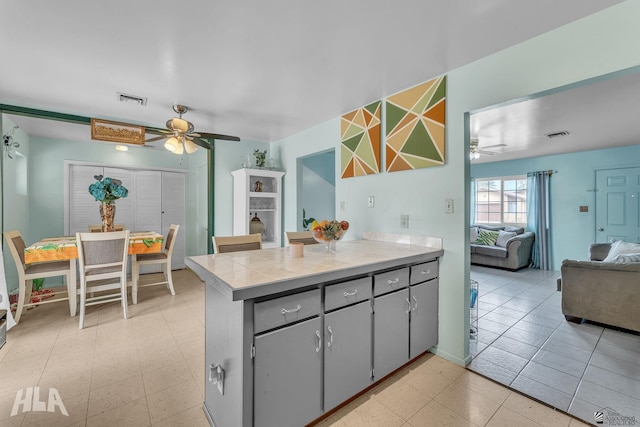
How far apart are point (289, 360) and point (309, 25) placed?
75.1 inches

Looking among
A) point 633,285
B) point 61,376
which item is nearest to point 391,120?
point 633,285

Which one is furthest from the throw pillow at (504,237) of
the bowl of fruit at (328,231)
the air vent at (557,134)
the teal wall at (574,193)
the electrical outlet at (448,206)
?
the bowl of fruit at (328,231)

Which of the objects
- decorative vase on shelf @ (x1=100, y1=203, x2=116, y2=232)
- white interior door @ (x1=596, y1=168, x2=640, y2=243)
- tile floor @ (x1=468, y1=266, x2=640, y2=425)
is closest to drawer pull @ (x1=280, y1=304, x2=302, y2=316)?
tile floor @ (x1=468, y1=266, x2=640, y2=425)

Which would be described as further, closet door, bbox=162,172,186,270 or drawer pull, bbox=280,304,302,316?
closet door, bbox=162,172,186,270

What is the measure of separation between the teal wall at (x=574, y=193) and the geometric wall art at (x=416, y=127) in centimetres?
482

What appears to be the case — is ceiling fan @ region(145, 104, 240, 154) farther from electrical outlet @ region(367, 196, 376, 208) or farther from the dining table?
electrical outlet @ region(367, 196, 376, 208)

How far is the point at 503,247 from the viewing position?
17.5 ft

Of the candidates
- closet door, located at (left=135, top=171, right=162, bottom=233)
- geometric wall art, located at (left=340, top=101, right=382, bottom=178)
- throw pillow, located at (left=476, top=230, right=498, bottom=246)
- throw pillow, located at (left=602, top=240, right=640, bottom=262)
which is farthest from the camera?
throw pillow, located at (left=476, top=230, right=498, bottom=246)

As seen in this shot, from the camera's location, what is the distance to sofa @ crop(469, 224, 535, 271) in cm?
515

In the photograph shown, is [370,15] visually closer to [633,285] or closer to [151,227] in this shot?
[633,285]

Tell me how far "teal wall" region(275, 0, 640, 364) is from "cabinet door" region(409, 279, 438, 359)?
0.09 metres

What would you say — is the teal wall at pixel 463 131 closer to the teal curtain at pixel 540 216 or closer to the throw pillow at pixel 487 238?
the throw pillow at pixel 487 238

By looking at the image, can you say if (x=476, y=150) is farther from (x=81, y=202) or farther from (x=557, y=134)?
(x=81, y=202)

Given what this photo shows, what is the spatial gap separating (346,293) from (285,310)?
0.41 meters
